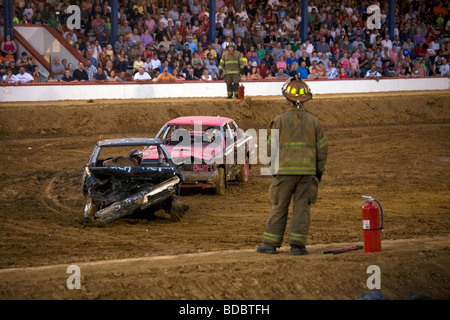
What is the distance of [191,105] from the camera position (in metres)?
22.8

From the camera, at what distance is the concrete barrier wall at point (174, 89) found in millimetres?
21812

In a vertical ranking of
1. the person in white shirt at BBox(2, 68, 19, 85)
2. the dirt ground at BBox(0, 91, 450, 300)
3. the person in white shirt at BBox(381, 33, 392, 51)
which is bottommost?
the dirt ground at BBox(0, 91, 450, 300)

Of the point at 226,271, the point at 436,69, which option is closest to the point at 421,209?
the point at 226,271

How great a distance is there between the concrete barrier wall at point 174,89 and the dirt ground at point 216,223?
653 millimetres

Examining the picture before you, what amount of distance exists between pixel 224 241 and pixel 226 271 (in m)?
2.71

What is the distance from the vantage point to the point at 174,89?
24156mm

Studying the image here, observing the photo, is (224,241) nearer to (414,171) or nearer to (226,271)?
(226,271)

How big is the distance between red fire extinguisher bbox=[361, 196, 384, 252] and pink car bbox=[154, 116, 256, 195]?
15.6ft

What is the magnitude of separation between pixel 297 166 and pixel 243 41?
19723 mm

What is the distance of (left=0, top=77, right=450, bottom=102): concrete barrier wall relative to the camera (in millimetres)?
21812

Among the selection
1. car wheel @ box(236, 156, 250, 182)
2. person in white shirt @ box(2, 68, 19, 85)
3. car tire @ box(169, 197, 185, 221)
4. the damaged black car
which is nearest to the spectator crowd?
Answer: person in white shirt @ box(2, 68, 19, 85)

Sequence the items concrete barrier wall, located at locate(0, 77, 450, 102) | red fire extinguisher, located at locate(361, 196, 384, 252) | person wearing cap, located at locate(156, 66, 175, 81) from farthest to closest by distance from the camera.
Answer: person wearing cap, located at locate(156, 66, 175, 81) → concrete barrier wall, located at locate(0, 77, 450, 102) → red fire extinguisher, located at locate(361, 196, 384, 252)

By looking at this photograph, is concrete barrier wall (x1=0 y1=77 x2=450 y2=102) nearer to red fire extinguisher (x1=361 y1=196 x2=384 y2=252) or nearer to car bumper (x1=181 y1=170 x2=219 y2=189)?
car bumper (x1=181 y1=170 x2=219 y2=189)

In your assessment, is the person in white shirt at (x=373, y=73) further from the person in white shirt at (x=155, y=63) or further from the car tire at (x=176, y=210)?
the car tire at (x=176, y=210)
